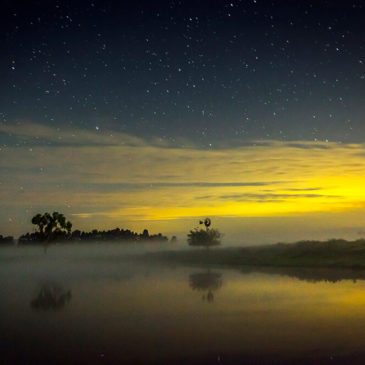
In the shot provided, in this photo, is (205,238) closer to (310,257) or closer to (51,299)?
(310,257)

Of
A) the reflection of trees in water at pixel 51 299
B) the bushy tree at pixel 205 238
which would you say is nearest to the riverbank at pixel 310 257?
the bushy tree at pixel 205 238

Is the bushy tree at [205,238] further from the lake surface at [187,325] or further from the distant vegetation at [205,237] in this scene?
the lake surface at [187,325]

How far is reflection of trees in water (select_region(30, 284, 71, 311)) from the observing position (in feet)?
102

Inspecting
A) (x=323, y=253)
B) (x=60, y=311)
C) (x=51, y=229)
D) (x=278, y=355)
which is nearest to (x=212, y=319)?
(x=278, y=355)

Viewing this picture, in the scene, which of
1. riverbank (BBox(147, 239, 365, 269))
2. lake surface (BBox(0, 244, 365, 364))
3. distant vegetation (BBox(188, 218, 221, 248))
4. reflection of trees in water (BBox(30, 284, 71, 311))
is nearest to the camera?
lake surface (BBox(0, 244, 365, 364))

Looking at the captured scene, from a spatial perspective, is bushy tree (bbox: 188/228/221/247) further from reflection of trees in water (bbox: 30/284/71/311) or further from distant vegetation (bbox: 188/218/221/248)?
reflection of trees in water (bbox: 30/284/71/311)

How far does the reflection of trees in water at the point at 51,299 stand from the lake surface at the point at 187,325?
7 centimetres

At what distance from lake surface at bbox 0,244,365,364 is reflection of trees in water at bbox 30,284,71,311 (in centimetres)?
7

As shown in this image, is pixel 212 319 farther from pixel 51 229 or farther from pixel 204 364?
pixel 51 229

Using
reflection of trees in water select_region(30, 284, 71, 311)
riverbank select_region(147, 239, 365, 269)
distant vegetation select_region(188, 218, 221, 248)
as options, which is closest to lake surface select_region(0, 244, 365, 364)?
reflection of trees in water select_region(30, 284, 71, 311)

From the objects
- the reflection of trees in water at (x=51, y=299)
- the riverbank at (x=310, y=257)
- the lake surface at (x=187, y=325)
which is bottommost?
the reflection of trees in water at (x=51, y=299)

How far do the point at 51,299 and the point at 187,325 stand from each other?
52.1 feet

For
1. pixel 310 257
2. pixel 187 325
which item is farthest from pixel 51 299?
pixel 310 257

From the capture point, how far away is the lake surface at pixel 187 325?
17062 millimetres
